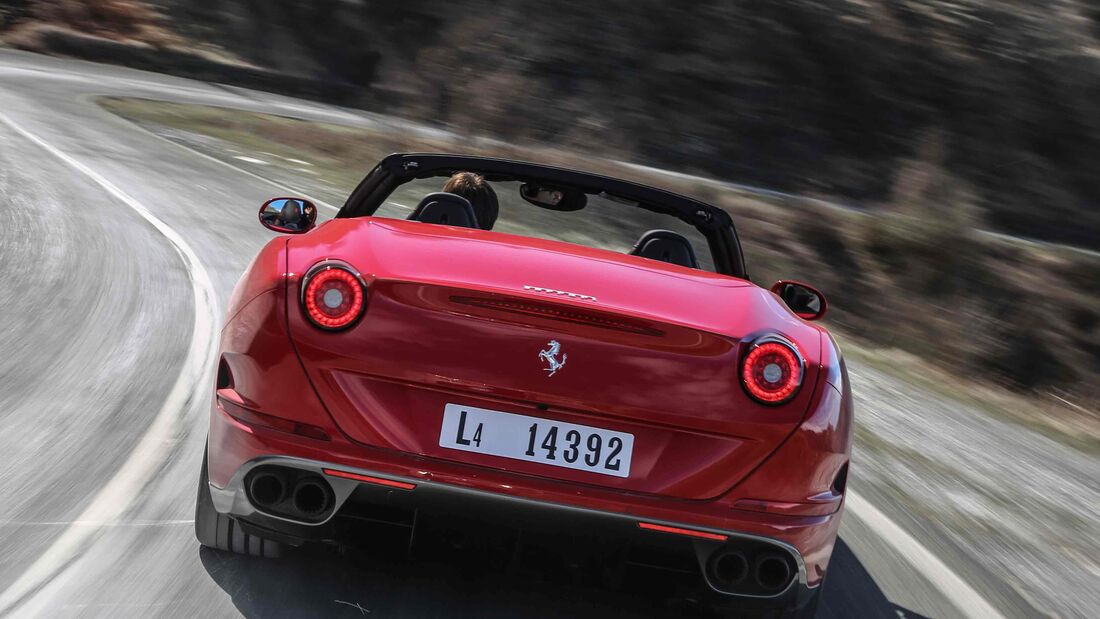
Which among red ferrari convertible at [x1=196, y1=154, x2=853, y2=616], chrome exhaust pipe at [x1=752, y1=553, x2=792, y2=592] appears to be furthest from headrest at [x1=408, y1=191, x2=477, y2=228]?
chrome exhaust pipe at [x1=752, y1=553, x2=792, y2=592]

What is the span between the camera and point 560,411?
3.07 metres

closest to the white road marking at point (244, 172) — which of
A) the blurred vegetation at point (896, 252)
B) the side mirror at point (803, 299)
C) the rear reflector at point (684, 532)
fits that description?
the blurred vegetation at point (896, 252)

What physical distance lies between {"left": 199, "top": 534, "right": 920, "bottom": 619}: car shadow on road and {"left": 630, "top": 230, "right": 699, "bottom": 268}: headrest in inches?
43.0

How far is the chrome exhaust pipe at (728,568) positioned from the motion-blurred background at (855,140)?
166cm

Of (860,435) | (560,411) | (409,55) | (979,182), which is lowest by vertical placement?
(409,55)

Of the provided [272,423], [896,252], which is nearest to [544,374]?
[272,423]

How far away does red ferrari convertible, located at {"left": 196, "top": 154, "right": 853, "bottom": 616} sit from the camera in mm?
3064

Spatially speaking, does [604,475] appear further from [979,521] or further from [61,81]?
[61,81]

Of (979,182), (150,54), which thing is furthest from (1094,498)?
(150,54)

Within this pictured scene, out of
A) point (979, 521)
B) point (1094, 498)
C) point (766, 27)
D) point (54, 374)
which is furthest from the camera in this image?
point (766, 27)

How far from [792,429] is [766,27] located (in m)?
38.3

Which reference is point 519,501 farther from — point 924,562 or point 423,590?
point 924,562

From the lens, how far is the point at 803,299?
431cm

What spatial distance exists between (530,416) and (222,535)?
1141 mm
